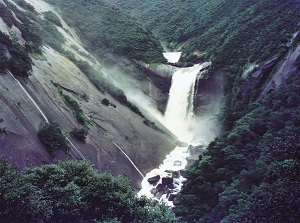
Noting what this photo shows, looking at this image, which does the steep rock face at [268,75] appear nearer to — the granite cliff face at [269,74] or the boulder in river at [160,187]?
the granite cliff face at [269,74]

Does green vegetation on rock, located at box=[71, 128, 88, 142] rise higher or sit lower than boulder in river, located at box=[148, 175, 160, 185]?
higher

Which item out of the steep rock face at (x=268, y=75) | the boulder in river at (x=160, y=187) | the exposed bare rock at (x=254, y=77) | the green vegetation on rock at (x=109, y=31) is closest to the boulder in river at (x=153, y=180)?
the boulder in river at (x=160, y=187)

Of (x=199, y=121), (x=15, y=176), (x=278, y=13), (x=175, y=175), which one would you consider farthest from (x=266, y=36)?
(x=15, y=176)

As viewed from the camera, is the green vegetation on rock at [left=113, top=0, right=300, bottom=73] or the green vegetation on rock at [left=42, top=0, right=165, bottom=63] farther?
the green vegetation on rock at [left=42, top=0, right=165, bottom=63]

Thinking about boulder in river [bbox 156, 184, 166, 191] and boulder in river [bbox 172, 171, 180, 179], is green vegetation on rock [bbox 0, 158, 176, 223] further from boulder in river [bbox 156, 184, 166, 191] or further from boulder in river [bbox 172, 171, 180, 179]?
boulder in river [bbox 172, 171, 180, 179]

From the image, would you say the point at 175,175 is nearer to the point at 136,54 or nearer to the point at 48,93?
the point at 48,93

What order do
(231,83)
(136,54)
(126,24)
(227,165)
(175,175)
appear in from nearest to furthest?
1. (227,165)
2. (175,175)
3. (231,83)
4. (136,54)
5. (126,24)

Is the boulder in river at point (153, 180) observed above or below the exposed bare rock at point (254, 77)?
below

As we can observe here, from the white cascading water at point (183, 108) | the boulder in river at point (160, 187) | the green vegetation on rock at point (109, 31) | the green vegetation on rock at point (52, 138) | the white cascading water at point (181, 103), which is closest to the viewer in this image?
the green vegetation on rock at point (52, 138)

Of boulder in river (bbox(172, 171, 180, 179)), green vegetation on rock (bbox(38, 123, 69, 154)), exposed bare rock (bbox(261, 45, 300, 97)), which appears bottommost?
green vegetation on rock (bbox(38, 123, 69, 154))

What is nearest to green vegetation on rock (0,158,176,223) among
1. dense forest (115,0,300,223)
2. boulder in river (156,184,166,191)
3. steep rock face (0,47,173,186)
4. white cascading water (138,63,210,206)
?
steep rock face (0,47,173,186)

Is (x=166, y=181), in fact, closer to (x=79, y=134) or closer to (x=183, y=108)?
(x=79, y=134)
